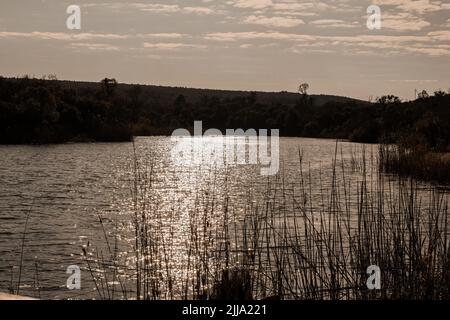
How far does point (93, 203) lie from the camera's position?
20.9 metres

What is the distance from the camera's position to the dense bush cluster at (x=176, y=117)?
1898 inches

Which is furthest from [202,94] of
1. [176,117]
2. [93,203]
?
[93,203]

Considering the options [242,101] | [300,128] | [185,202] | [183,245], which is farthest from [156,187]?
[242,101]

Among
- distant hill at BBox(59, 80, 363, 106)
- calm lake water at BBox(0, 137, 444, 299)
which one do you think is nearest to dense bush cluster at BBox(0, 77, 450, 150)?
calm lake water at BBox(0, 137, 444, 299)

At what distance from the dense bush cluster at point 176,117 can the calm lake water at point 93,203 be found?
16.0 ft

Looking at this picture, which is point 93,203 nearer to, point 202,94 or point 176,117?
point 176,117

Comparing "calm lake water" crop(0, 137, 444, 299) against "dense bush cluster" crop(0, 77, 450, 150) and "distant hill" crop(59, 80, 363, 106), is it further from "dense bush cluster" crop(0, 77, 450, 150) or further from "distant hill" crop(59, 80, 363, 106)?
"distant hill" crop(59, 80, 363, 106)

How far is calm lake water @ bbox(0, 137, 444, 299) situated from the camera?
1127 cm

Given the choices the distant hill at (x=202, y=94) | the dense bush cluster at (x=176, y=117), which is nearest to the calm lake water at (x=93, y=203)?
the dense bush cluster at (x=176, y=117)

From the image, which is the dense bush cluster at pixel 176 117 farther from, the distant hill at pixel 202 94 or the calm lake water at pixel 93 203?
the distant hill at pixel 202 94

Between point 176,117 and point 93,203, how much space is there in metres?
65.7

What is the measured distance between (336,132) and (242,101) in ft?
90.7

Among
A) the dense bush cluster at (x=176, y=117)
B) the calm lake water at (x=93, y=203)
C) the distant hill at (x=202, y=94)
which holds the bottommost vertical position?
the calm lake water at (x=93, y=203)

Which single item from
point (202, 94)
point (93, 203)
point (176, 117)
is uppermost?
point (202, 94)
